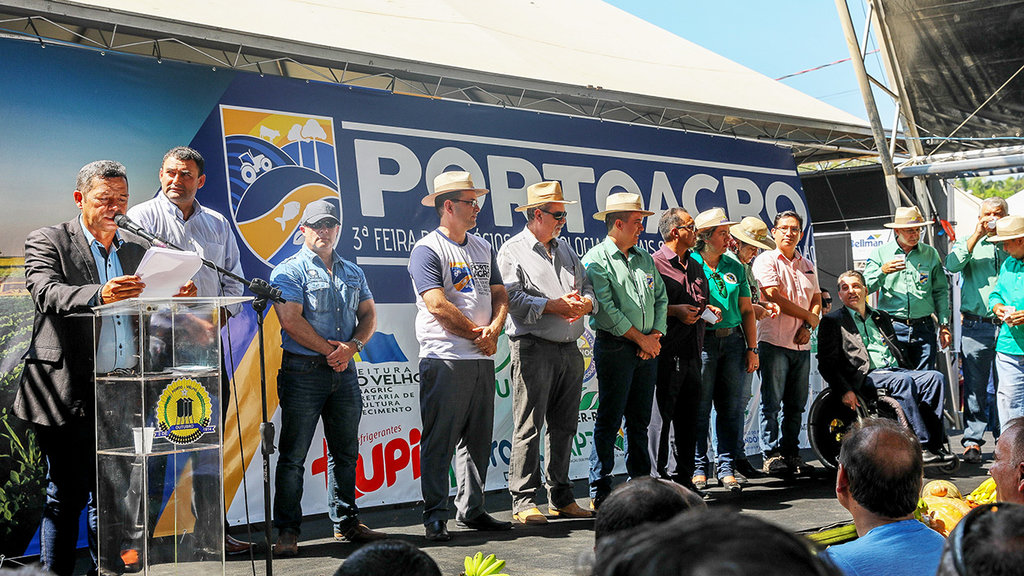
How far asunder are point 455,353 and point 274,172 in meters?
1.62

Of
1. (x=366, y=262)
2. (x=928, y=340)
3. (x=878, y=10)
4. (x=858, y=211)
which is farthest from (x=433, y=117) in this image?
(x=858, y=211)

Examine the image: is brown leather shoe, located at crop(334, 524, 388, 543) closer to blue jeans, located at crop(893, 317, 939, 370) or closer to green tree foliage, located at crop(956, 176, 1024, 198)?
blue jeans, located at crop(893, 317, 939, 370)

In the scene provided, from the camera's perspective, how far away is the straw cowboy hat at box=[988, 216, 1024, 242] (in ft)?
23.6

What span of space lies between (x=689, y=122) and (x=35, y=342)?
20.0 ft

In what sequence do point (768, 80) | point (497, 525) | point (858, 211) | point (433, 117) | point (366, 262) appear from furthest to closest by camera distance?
1. point (858, 211)
2. point (768, 80)
3. point (433, 117)
4. point (366, 262)
5. point (497, 525)

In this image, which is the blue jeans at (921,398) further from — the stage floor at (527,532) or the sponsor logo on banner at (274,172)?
the sponsor logo on banner at (274,172)

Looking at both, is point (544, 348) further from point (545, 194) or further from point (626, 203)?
point (626, 203)

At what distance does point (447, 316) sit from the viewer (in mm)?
5250

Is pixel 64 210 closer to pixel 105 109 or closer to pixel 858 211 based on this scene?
pixel 105 109

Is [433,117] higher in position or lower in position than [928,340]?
higher

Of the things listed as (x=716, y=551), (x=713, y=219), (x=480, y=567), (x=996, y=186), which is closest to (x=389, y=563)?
(x=716, y=551)

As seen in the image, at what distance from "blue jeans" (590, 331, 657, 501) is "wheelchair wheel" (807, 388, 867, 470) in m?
1.64

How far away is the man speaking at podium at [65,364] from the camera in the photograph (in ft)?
13.1

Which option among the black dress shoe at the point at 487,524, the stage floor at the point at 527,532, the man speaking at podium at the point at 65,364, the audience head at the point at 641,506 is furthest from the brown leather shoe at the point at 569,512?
the audience head at the point at 641,506
